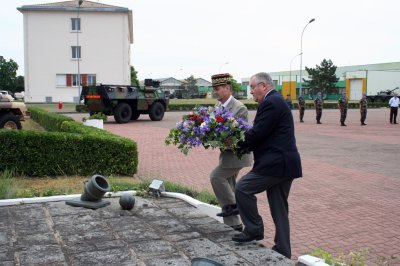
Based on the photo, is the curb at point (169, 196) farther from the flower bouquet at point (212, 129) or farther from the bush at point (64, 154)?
the bush at point (64, 154)

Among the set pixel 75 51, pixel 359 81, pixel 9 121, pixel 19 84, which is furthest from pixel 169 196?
pixel 19 84

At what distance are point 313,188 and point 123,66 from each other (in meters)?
37.6

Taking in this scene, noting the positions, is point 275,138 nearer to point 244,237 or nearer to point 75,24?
point 244,237

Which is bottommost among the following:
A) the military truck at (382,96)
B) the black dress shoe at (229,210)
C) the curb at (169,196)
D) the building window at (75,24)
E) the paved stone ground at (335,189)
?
the paved stone ground at (335,189)

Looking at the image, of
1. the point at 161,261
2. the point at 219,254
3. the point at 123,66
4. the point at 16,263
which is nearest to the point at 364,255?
the point at 219,254

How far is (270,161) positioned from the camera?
13.4 ft

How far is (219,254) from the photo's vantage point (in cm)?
410

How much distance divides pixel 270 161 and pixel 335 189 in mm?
3842

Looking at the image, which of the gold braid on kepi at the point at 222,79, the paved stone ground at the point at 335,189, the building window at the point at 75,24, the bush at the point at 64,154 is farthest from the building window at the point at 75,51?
the gold braid on kepi at the point at 222,79

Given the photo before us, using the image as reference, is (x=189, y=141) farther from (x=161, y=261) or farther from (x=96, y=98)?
(x=96, y=98)

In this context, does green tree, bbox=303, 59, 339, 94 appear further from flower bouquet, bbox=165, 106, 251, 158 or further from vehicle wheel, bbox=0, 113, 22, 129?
flower bouquet, bbox=165, 106, 251, 158

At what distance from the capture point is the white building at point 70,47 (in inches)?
1672

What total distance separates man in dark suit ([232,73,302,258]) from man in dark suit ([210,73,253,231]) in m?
0.46

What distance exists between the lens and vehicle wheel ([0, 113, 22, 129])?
48.2 ft
